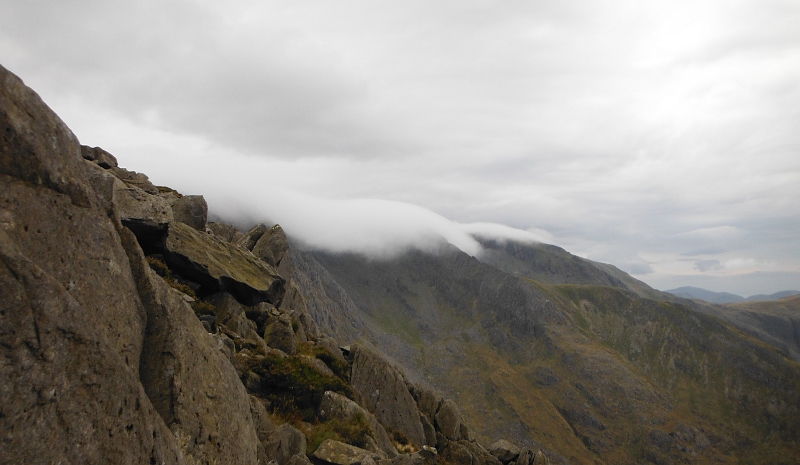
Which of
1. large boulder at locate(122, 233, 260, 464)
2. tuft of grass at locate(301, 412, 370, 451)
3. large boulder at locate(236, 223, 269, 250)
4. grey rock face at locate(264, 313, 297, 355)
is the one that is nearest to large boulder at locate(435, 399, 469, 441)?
grey rock face at locate(264, 313, 297, 355)

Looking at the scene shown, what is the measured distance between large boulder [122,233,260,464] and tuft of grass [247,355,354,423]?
9.13 m

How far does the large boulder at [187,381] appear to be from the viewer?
462 inches

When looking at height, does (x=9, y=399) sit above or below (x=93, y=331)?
below

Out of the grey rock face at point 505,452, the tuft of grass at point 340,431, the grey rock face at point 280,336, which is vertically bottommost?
the grey rock face at point 505,452

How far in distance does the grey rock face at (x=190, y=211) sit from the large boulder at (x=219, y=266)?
363cm

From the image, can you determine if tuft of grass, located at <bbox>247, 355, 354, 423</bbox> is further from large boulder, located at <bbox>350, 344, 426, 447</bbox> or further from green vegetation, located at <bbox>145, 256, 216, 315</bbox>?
large boulder, located at <bbox>350, 344, 426, 447</bbox>

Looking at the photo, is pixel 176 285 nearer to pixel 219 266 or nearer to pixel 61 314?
pixel 219 266

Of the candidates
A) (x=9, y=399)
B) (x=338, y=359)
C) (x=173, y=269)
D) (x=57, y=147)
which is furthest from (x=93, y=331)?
(x=338, y=359)

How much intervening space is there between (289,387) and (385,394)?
13510 millimetres

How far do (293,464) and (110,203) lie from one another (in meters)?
12.4

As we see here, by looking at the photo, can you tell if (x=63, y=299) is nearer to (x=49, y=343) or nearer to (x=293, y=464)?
(x=49, y=343)

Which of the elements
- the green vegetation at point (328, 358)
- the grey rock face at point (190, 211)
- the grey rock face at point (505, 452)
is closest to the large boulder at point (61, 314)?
the green vegetation at point (328, 358)

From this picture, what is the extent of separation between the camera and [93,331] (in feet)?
30.2

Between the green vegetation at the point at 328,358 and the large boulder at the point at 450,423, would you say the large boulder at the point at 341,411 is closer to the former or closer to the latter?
the green vegetation at the point at 328,358
